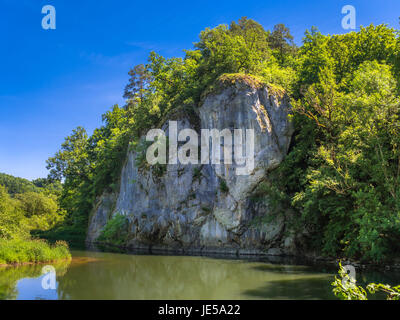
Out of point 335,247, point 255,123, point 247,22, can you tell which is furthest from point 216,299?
point 247,22

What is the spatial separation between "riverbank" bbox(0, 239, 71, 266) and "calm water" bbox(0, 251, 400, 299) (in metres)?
1.43

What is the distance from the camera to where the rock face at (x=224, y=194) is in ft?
73.2

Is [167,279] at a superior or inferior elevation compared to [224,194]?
inferior

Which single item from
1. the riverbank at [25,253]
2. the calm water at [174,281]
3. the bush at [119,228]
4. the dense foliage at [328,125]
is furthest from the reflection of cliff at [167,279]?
the bush at [119,228]

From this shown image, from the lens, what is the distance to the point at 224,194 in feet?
76.9

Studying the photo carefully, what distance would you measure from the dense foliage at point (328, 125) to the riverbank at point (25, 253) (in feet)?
45.0

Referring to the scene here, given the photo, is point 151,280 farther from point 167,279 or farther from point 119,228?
point 119,228

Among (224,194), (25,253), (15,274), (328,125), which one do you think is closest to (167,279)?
(15,274)

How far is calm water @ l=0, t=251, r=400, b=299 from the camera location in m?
10.5

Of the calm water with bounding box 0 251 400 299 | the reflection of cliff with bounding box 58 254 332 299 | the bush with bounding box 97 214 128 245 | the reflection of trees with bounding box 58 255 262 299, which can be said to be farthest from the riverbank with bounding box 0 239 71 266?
the bush with bounding box 97 214 128 245

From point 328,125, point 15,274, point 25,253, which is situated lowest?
point 15,274

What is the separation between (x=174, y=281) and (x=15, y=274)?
7084 millimetres

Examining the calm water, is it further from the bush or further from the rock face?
the bush

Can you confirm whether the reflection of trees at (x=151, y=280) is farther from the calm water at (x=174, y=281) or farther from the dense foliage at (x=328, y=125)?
the dense foliage at (x=328, y=125)
